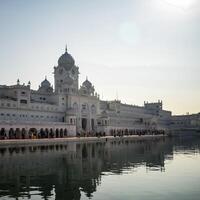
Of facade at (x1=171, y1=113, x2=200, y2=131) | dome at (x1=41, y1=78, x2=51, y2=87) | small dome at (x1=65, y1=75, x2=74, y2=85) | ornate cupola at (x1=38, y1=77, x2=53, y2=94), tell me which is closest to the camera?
small dome at (x1=65, y1=75, x2=74, y2=85)

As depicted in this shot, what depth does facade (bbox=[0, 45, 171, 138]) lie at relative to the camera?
6949 cm

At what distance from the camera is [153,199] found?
15.2 metres

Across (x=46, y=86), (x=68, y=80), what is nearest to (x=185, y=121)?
(x=46, y=86)

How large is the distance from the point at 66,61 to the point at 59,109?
1573 cm

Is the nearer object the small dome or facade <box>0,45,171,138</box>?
facade <box>0,45,171,138</box>

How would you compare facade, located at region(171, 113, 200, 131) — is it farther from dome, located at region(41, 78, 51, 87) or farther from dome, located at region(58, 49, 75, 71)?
dome, located at region(58, 49, 75, 71)

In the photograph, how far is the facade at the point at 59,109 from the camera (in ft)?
228

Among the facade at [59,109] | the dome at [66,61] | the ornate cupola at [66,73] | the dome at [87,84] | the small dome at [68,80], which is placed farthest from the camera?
the dome at [87,84]

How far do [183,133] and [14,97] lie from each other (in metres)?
87.9

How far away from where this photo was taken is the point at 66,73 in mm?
94125

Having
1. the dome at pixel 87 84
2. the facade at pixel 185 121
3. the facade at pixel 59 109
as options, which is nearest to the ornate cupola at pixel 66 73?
the facade at pixel 59 109

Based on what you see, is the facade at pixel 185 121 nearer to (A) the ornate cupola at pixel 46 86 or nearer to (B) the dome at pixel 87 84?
(B) the dome at pixel 87 84

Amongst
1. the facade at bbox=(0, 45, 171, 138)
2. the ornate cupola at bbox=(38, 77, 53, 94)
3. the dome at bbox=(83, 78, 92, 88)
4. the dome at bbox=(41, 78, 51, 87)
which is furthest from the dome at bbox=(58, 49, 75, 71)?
the dome at bbox=(83, 78, 92, 88)

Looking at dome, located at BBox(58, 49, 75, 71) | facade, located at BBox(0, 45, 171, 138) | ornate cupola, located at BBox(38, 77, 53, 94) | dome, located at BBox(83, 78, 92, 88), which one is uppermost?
dome, located at BBox(58, 49, 75, 71)
